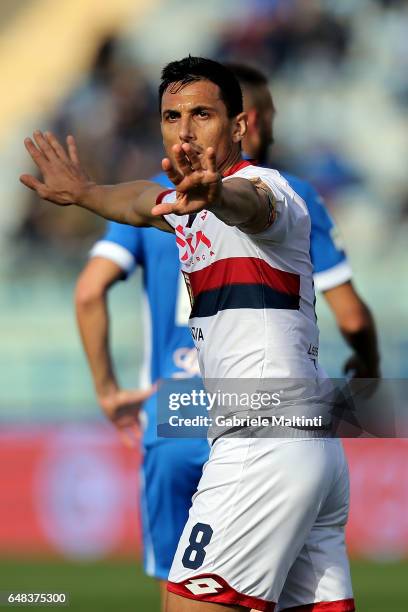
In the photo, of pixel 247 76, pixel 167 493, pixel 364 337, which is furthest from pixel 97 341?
pixel 247 76

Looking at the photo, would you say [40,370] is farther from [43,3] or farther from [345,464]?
[345,464]

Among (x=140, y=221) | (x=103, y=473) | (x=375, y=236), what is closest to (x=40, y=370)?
(x=103, y=473)

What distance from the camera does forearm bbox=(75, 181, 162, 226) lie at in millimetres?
4059

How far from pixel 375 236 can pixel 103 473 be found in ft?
17.5

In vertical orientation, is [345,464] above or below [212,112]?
below

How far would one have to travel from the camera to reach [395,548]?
9297 millimetres

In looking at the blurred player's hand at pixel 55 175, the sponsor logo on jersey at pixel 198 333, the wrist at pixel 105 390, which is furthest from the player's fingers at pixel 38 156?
the wrist at pixel 105 390

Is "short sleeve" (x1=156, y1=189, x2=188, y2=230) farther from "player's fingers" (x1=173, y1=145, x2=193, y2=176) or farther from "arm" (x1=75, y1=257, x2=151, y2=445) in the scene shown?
"arm" (x1=75, y1=257, x2=151, y2=445)

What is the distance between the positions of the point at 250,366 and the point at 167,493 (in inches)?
81.2

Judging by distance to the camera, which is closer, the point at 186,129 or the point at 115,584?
the point at 186,129

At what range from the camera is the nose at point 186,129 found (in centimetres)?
372

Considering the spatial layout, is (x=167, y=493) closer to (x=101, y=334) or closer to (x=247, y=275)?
(x=101, y=334)

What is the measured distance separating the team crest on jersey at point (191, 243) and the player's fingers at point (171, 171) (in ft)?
1.80

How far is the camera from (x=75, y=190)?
409cm
